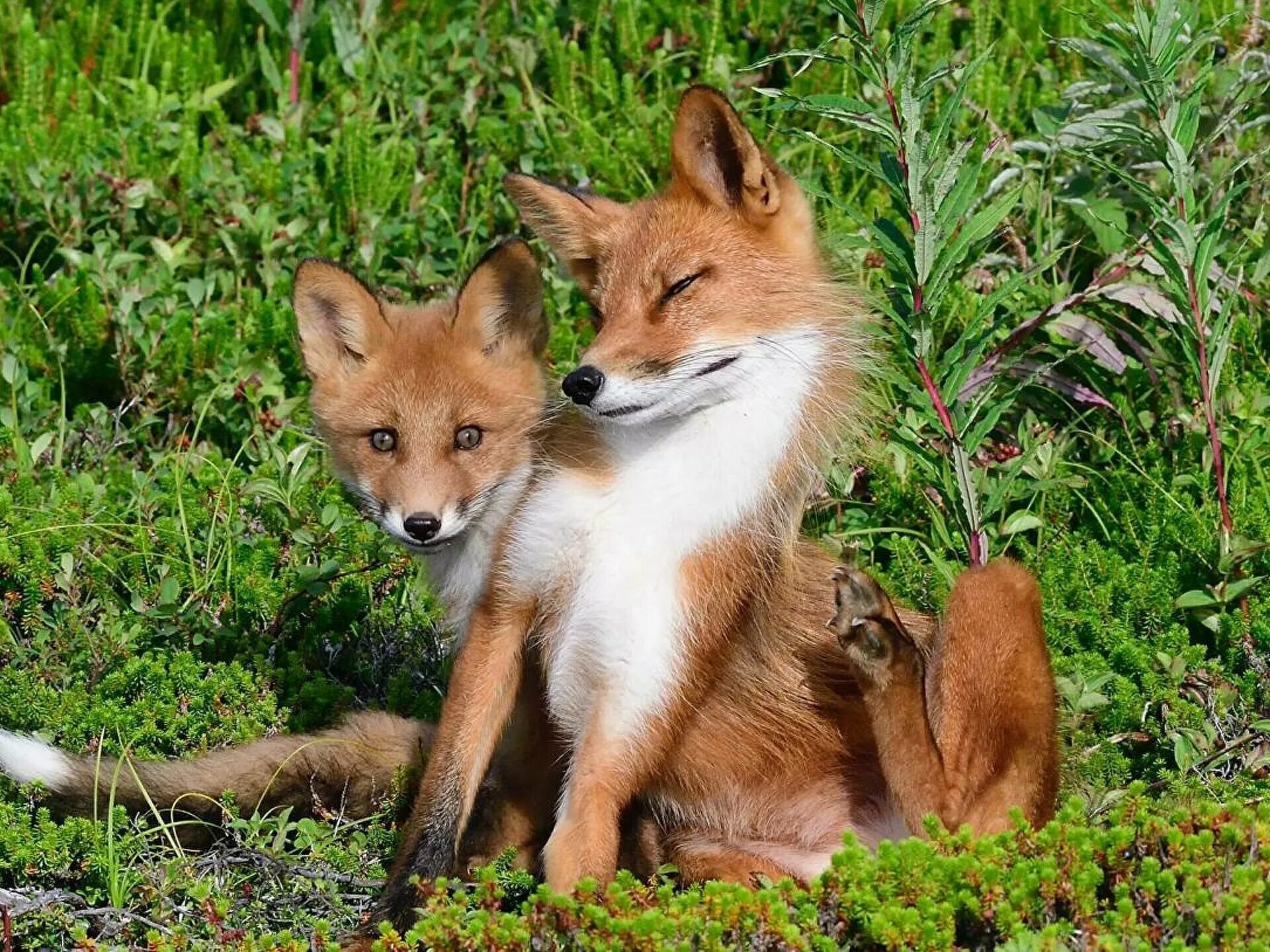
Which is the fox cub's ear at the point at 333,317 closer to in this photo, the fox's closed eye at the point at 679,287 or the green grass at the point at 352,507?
the green grass at the point at 352,507

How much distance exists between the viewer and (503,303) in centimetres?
468

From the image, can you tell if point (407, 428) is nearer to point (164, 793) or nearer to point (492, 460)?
point (492, 460)

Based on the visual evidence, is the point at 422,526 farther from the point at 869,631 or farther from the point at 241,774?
the point at 869,631

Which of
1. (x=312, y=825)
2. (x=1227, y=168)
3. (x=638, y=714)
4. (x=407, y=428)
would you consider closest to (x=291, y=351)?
(x=407, y=428)

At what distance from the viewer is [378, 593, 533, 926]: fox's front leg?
3922 mm

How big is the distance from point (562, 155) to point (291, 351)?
1.58m

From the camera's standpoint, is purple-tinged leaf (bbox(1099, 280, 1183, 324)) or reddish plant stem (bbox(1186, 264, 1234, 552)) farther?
purple-tinged leaf (bbox(1099, 280, 1183, 324))

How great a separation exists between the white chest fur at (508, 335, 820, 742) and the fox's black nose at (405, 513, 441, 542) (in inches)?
9.7

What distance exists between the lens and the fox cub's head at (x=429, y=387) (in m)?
4.33

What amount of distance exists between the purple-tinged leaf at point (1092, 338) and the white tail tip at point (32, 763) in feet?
11.9

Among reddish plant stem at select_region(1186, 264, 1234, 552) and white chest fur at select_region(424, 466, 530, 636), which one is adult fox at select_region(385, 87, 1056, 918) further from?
reddish plant stem at select_region(1186, 264, 1234, 552)

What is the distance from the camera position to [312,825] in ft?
14.1

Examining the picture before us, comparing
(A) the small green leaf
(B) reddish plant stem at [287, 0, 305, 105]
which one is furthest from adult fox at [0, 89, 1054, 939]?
(B) reddish plant stem at [287, 0, 305, 105]

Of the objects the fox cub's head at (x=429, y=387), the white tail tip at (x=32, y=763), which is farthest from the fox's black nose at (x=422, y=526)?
the white tail tip at (x=32, y=763)
